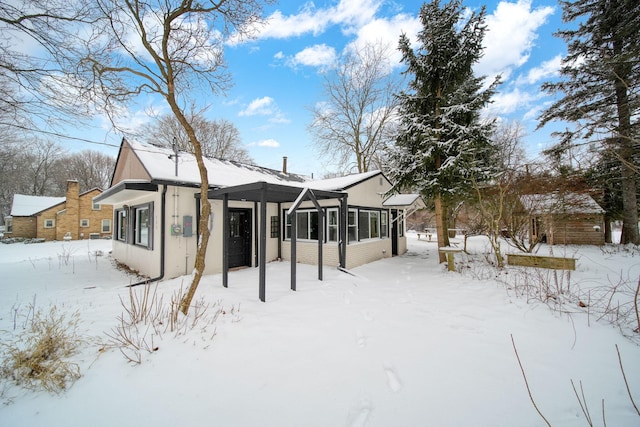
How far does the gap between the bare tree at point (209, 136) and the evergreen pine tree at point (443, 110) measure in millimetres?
16152

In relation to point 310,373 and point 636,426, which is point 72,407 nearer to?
point 310,373

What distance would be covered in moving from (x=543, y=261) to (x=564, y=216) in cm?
569

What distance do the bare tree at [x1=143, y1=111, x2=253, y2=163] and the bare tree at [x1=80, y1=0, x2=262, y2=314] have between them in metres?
15.1

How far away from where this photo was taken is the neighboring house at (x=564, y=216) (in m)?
8.84

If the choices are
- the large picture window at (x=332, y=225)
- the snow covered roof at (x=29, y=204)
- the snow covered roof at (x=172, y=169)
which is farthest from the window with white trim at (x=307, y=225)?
the snow covered roof at (x=29, y=204)

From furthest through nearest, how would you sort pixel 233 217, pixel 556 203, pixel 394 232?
pixel 394 232
pixel 556 203
pixel 233 217

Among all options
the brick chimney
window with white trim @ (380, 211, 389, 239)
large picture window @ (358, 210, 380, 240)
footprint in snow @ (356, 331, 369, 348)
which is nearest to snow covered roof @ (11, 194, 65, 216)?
the brick chimney

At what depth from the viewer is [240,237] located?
27.7 feet

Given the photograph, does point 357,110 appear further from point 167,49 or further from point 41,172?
point 41,172

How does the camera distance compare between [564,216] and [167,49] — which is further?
[564,216]

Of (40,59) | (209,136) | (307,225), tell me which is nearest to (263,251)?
(307,225)

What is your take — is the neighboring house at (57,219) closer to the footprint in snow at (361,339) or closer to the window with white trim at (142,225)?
the window with white trim at (142,225)

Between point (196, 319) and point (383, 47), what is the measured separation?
59.6 ft

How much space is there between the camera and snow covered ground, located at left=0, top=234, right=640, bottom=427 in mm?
2158
